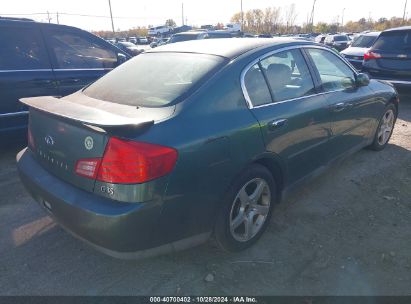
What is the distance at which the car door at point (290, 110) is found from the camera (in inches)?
107

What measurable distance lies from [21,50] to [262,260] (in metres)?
3.94

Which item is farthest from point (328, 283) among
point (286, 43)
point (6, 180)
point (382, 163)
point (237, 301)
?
point (6, 180)

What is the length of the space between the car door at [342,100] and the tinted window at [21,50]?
341 centimetres

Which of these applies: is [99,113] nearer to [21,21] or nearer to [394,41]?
[21,21]

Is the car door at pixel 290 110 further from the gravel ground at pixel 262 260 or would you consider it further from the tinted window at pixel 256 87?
the gravel ground at pixel 262 260

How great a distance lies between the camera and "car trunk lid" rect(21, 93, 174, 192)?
205cm

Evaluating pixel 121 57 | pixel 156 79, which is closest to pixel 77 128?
pixel 156 79

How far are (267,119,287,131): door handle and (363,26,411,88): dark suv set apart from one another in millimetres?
6089

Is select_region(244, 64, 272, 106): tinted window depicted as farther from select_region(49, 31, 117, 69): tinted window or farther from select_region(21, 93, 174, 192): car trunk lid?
select_region(49, 31, 117, 69): tinted window

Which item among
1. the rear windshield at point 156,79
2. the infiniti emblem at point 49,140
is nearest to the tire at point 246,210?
the rear windshield at point 156,79

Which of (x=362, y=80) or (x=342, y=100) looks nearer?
(x=342, y=100)

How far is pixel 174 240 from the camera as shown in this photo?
2.29 m

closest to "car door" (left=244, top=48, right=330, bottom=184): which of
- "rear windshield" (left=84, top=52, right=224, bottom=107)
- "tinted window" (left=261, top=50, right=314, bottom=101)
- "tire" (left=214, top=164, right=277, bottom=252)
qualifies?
"tinted window" (left=261, top=50, right=314, bottom=101)

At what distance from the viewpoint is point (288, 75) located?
312cm
